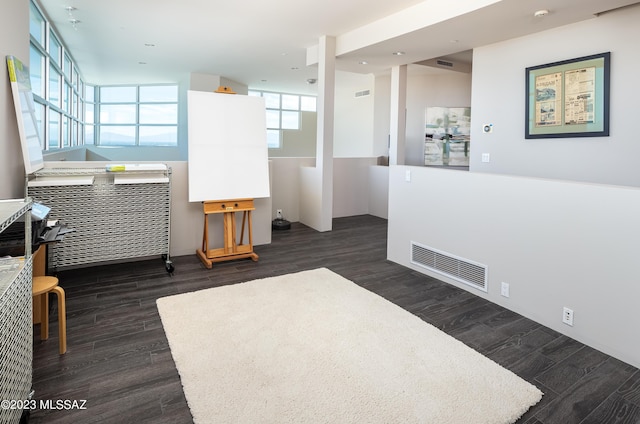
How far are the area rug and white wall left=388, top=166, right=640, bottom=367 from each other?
81 centimetres

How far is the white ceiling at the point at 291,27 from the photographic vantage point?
12.8 ft

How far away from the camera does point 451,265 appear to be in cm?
365

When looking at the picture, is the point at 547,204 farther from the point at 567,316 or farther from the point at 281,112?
the point at 281,112

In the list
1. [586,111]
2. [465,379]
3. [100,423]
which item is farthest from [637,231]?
[100,423]

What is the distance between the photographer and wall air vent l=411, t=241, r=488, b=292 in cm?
336

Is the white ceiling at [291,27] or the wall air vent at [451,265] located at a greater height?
the white ceiling at [291,27]

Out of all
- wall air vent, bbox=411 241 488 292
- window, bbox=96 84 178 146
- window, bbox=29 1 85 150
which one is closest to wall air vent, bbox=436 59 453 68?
wall air vent, bbox=411 241 488 292

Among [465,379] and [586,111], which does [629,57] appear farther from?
[465,379]

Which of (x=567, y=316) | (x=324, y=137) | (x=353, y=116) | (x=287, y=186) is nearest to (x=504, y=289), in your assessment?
(x=567, y=316)

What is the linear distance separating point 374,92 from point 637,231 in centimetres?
719

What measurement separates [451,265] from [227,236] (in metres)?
2.38

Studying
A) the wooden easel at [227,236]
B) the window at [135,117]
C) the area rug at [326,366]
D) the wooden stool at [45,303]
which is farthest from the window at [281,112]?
the wooden stool at [45,303]

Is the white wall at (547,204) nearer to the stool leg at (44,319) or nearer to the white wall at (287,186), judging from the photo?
the white wall at (287,186)

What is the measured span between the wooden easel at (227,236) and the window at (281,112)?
7.87 meters
